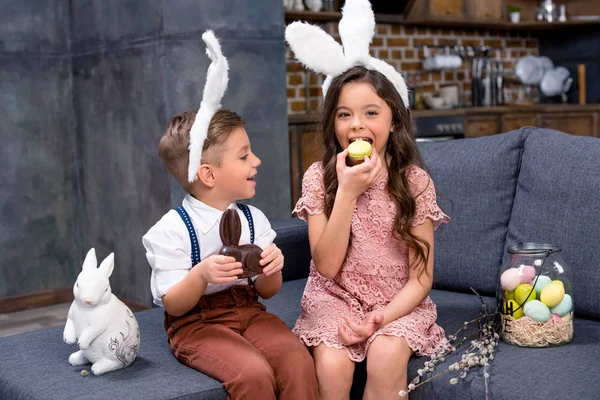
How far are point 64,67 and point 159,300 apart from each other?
2715mm

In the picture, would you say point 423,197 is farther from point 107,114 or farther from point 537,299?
point 107,114

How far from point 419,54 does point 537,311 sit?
4.48 m

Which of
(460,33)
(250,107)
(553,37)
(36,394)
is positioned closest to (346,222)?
(36,394)

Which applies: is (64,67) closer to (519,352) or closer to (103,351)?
(103,351)

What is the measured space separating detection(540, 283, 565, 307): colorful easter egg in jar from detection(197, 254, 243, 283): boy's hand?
71 centimetres

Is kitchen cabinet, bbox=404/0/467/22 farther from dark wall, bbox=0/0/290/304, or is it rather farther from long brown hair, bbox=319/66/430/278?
long brown hair, bbox=319/66/430/278

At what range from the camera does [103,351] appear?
1809mm

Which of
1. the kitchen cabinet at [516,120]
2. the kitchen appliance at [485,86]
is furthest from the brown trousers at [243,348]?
the kitchen appliance at [485,86]

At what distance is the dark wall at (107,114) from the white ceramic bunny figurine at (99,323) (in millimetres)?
1830

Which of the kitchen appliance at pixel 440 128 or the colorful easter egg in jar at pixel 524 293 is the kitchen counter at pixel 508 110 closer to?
the kitchen appliance at pixel 440 128

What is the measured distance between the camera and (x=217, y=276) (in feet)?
5.69

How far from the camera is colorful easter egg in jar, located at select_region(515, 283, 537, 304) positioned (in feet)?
6.13

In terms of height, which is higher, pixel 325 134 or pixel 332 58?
pixel 332 58

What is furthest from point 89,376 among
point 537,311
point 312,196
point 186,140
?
point 537,311
